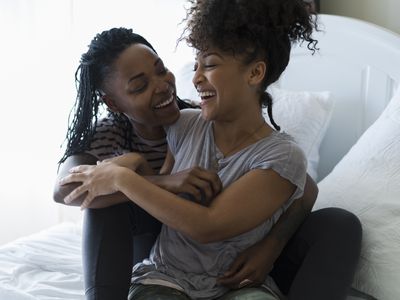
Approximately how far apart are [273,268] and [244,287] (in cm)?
18

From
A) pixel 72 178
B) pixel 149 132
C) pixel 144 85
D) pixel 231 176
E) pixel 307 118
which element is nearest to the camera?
pixel 231 176

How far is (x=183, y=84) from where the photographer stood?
2018mm

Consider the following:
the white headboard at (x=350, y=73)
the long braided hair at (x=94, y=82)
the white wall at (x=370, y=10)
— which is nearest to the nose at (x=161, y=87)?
the long braided hair at (x=94, y=82)

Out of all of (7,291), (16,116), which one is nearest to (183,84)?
(16,116)

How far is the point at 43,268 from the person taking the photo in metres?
1.54

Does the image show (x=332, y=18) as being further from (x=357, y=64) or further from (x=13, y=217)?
(x=13, y=217)

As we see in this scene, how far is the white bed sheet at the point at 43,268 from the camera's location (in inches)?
54.0

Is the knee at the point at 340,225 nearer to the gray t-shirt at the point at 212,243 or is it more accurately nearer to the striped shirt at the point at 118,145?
the gray t-shirt at the point at 212,243

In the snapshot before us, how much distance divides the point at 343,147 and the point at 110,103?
86cm

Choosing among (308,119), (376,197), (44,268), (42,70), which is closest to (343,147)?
(308,119)

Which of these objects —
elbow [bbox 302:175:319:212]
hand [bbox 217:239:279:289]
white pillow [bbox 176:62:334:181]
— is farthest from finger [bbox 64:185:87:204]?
white pillow [bbox 176:62:334:181]

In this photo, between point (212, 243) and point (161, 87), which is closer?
point (212, 243)

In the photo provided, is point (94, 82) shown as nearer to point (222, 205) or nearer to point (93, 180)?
point (93, 180)

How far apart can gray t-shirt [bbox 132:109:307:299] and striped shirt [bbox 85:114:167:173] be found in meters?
0.24
